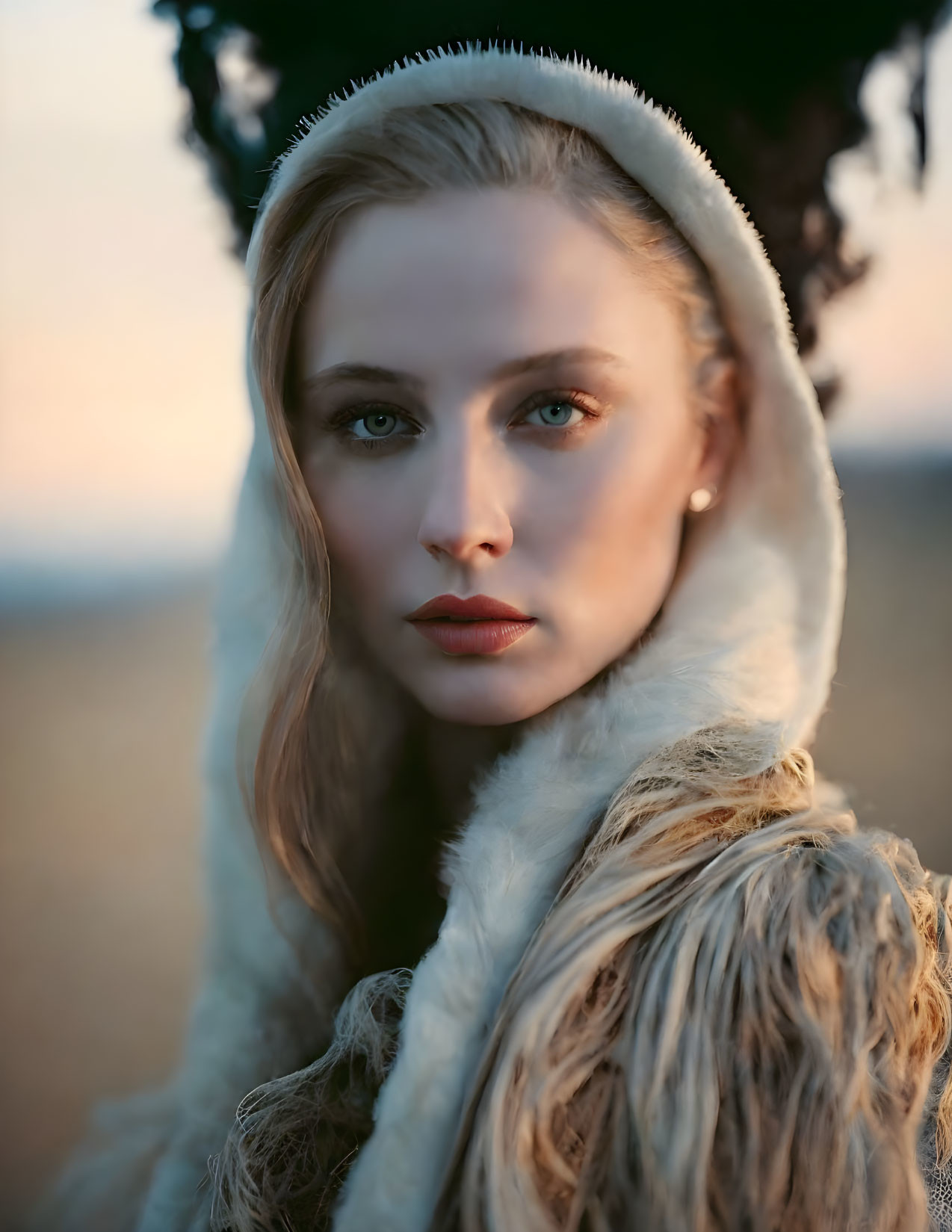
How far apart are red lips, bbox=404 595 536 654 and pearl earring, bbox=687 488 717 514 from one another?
0.16 m

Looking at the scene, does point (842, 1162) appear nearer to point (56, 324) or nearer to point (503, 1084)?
point (503, 1084)

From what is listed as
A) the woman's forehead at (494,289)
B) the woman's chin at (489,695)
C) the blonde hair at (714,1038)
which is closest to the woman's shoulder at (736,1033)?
the blonde hair at (714,1038)

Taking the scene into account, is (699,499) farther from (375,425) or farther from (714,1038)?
(714,1038)

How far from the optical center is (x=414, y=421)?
0.76m

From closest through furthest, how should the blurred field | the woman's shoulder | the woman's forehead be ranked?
the woman's shoulder < the woman's forehead < the blurred field

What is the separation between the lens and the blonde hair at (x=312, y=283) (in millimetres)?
727

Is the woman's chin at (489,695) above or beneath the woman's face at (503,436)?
beneath

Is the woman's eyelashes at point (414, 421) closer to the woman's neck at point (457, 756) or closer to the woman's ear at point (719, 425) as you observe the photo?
the woman's ear at point (719, 425)

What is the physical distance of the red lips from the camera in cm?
75

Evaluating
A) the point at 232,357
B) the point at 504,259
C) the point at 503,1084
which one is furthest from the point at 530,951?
the point at 232,357

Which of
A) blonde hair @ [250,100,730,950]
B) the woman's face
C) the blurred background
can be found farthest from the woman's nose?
the blurred background

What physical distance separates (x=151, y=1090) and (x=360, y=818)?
1.10 ft

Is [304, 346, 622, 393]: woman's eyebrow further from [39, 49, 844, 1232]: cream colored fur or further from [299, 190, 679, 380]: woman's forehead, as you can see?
[39, 49, 844, 1232]: cream colored fur

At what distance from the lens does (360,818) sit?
0.95 metres
